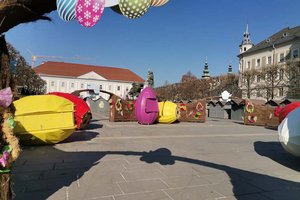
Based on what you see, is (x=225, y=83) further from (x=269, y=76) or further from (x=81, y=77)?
(x=81, y=77)

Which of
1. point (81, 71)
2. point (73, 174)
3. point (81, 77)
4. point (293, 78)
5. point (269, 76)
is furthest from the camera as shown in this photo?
point (81, 71)

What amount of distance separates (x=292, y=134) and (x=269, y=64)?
56903 mm

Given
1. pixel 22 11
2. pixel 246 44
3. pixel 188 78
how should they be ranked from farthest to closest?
1. pixel 246 44
2. pixel 188 78
3. pixel 22 11

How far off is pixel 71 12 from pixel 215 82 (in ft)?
160

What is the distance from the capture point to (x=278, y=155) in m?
8.43

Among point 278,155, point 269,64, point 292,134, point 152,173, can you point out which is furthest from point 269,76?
point 152,173

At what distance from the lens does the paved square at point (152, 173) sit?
4.66 meters

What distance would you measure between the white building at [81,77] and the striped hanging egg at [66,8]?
78.4 m

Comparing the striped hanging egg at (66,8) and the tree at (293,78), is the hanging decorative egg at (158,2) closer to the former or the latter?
the striped hanging egg at (66,8)

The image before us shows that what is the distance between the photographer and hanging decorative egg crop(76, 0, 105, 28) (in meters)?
3.34

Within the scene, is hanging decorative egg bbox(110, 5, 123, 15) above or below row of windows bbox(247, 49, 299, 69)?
below

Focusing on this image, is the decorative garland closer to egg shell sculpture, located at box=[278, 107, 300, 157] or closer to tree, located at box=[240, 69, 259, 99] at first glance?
egg shell sculpture, located at box=[278, 107, 300, 157]

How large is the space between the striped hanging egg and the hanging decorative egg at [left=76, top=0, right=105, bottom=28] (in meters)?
0.06

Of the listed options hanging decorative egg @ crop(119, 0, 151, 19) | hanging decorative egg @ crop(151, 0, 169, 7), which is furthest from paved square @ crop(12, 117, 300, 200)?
hanging decorative egg @ crop(151, 0, 169, 7)
